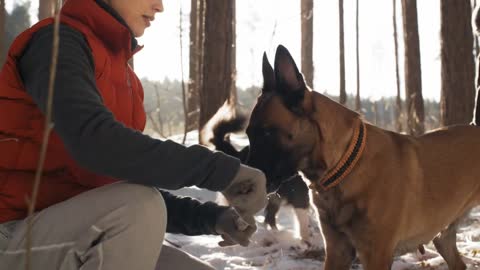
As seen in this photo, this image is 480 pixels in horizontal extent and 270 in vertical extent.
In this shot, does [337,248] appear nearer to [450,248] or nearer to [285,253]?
[450,248]

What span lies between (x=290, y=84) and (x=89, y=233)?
171cm

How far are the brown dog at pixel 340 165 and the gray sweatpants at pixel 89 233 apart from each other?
1.40m

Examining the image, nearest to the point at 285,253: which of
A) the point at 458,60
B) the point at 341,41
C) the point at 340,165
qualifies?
the point at 340,165

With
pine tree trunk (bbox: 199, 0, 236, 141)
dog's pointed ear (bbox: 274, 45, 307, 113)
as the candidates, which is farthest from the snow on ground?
pine tree trunk (bbox: 199, 0, 236, 141)

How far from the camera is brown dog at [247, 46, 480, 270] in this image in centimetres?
305

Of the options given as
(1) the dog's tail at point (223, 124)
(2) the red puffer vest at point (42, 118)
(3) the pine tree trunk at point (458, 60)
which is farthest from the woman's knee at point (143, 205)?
(3) the pine tree trunk at point (458, 60)

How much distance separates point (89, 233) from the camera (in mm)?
1668

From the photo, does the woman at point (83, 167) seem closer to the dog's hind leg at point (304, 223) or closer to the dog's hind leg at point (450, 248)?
the dog's hind leg at point (450, 248)

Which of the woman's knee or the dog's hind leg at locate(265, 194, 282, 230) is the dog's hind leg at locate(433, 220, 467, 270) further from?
the woman's knee

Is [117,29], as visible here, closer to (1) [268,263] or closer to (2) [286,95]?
(2) [286,95]

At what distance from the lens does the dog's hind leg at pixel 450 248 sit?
4.07 metres

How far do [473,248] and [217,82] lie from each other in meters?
4.18

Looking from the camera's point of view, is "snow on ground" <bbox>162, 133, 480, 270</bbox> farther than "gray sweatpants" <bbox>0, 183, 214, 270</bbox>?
Yes

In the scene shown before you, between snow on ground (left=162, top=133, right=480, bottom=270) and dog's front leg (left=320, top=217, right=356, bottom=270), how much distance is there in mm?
876
